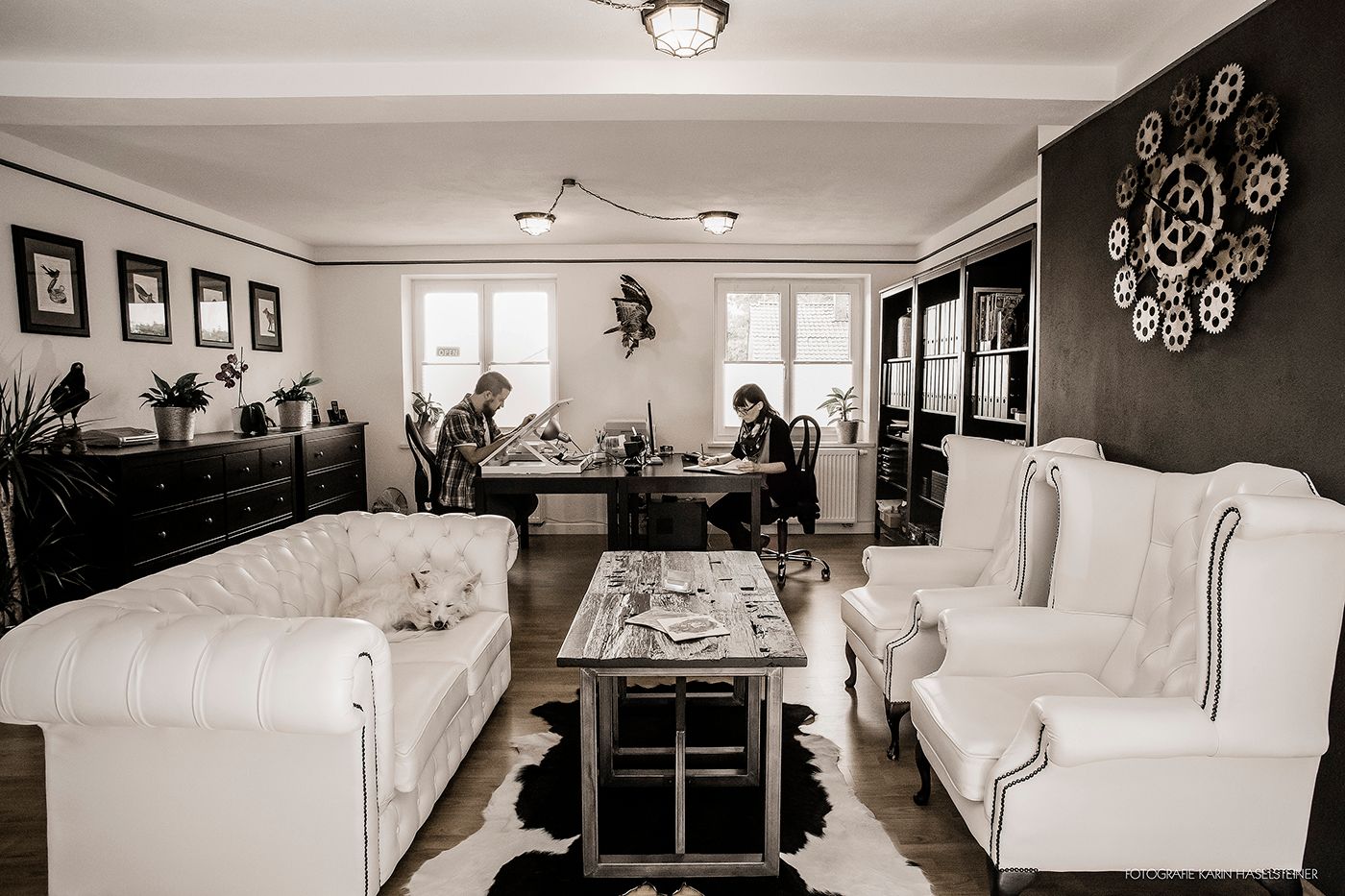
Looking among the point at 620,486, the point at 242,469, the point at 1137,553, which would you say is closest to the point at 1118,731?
the point at 1137,553

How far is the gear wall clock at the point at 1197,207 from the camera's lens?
7.11ft

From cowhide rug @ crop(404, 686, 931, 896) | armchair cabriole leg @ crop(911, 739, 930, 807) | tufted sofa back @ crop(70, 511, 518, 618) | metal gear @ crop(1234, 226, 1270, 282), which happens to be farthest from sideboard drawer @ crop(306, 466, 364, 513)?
metal gear @ crop(1234, 226, 1270, 282)

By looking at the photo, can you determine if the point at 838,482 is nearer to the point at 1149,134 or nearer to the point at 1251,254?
the point at 1149,134

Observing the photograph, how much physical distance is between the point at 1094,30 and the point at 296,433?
526 centimetres

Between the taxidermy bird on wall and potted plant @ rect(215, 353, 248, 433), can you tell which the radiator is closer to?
the taxidermy bird on wall

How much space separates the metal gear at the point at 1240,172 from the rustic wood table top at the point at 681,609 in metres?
1.84

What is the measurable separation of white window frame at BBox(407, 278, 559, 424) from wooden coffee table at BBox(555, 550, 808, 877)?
4.62m

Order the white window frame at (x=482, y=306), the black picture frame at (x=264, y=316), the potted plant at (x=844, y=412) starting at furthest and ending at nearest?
the white window frame at (x=482, y=306)
the potted plant at (x=844, y=412)
the black picture frame at (x=264, y=316)

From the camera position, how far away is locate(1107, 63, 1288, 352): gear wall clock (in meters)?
2.17

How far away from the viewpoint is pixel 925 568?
3205 millimetres

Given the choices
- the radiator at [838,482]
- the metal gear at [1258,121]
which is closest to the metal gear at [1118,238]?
the metal gear at [1258,121]

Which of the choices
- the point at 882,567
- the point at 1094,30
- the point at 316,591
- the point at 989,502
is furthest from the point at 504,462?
the point at 1094,30

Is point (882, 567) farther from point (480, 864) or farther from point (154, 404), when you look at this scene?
point (154, 404)

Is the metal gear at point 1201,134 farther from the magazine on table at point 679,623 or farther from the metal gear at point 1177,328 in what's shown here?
the magazine on table at point 679,623
